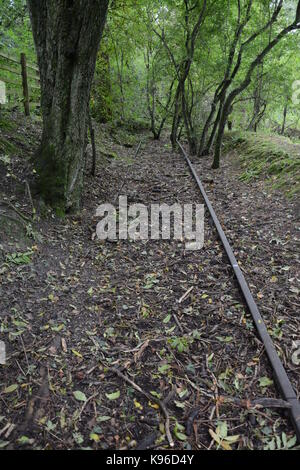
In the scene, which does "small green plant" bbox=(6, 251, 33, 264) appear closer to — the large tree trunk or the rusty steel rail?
the large tree trunk

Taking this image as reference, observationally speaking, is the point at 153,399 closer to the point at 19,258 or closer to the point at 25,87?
the point at 19,258

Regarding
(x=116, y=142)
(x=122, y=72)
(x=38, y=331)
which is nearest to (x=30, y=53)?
(x=116, y=142)

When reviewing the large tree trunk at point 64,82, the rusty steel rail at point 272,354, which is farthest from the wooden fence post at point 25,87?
Answer: the rusty steel rail at point 272,354

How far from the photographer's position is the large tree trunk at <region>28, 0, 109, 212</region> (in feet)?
14.4

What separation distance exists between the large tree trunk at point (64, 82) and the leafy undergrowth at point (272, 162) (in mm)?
4261

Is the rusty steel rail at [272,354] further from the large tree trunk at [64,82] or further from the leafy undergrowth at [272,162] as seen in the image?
the leafy undergrowth at [272,162]

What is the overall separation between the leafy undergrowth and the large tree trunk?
14.0 feet

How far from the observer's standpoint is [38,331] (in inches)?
115

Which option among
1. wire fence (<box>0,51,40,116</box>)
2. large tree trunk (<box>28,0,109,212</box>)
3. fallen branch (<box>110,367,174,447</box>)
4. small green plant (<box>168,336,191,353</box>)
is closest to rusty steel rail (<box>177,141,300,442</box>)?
small green plant (<box>168,336,191,353</box>)

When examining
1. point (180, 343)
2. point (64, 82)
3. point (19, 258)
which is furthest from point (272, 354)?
point (64, 82)

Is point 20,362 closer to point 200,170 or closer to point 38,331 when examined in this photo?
point 38,331

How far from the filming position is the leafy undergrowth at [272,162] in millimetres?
6835

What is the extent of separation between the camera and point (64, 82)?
471 centimetres
